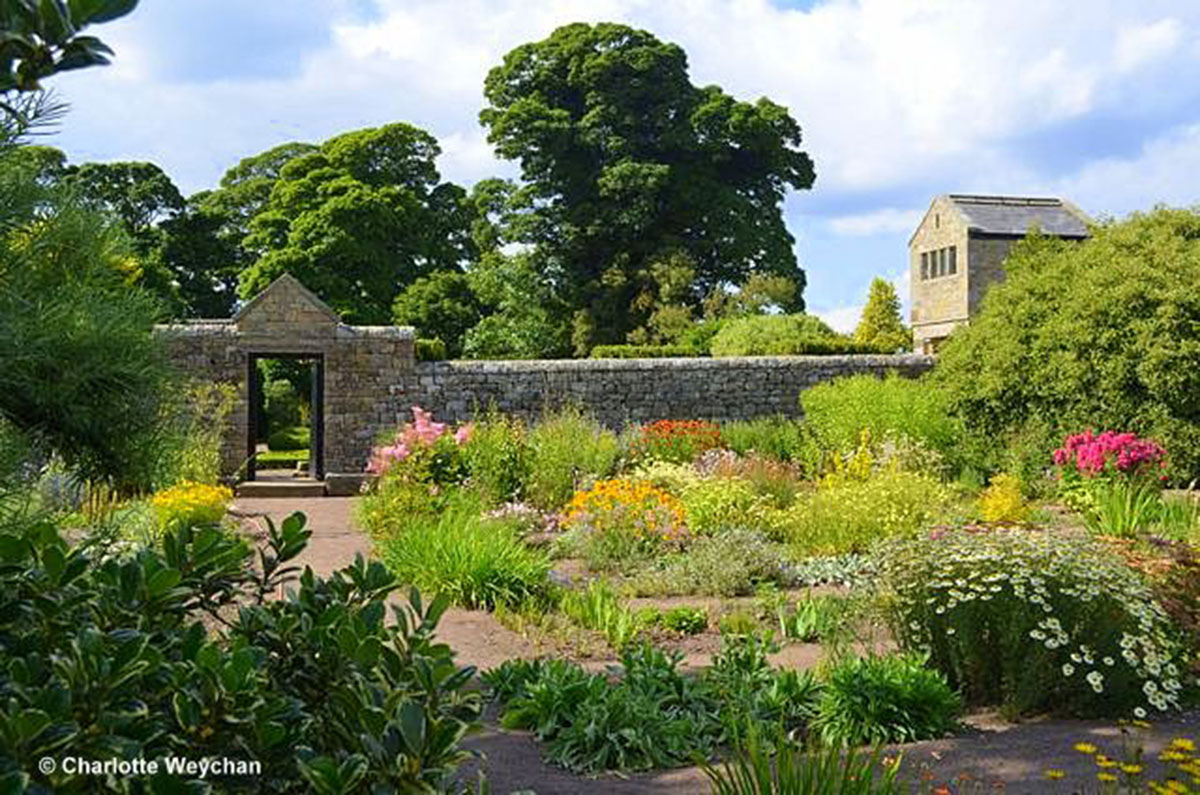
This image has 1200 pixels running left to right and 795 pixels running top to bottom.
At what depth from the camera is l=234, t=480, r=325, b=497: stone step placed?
53.2ft

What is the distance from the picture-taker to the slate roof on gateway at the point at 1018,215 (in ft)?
103

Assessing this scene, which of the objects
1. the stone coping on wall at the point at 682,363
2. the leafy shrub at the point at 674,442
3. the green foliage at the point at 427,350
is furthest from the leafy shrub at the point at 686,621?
the green foliage at the point at 427,350

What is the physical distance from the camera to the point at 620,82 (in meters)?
30.2

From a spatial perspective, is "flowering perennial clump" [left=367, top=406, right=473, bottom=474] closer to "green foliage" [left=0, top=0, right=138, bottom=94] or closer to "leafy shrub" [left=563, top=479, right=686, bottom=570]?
"leafy shrub" [left=563, top=479, right=686, bottom=570]

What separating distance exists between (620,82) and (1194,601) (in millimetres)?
26070

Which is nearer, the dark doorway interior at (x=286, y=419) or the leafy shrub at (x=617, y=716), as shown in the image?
the leafy shrub at (x=617, y=716)

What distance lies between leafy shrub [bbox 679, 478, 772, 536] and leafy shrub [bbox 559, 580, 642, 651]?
3190 millimetres

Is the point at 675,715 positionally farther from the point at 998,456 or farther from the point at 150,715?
the point at 998,456

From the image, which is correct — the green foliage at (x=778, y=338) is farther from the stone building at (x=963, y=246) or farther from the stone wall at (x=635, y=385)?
the stone building at (x=963, y=246)

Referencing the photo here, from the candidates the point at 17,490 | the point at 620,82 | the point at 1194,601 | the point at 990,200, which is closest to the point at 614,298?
the point at 620,82

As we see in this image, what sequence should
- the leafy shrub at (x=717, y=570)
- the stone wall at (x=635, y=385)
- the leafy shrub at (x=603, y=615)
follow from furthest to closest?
the stone wall at (x=635, y=385) < the leafy shrub at (x=717, y=570) < the leafy shrub at (x=603, y=615)

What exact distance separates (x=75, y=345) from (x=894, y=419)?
1328 centimetres

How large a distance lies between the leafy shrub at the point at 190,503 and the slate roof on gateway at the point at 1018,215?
82.3 feet

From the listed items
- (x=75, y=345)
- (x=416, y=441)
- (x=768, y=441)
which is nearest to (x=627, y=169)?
(x=768, y=441)
